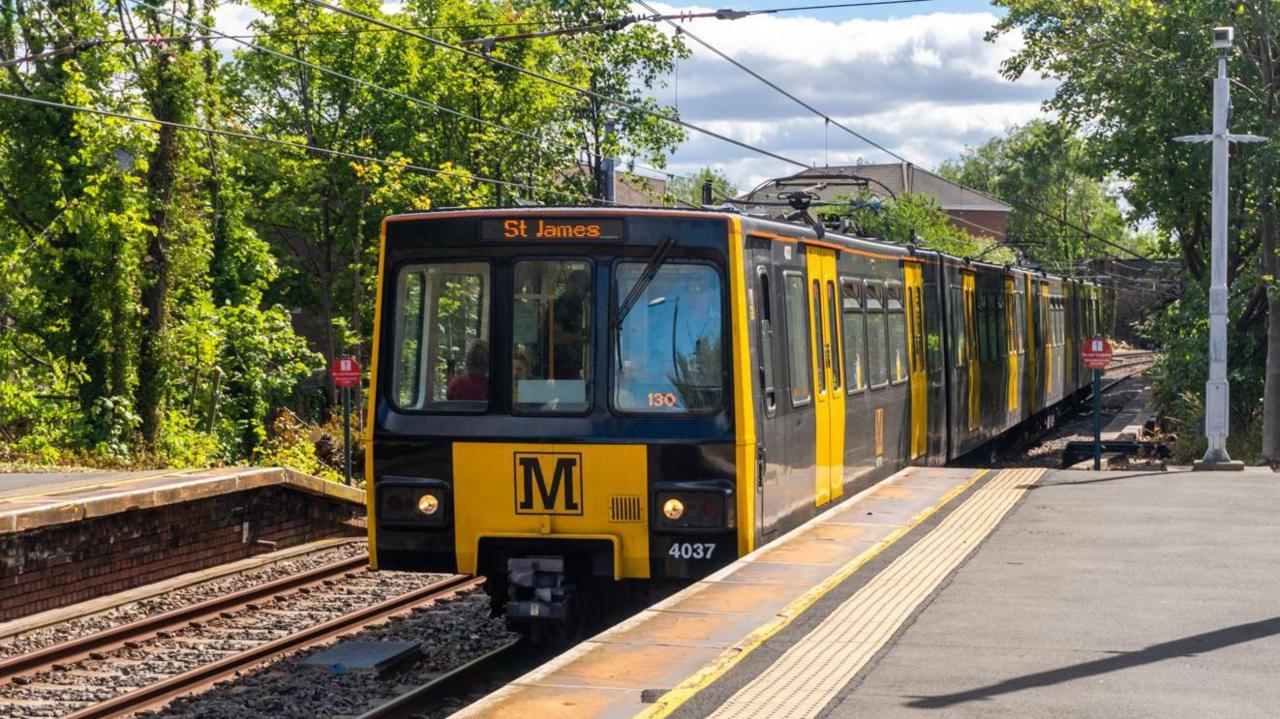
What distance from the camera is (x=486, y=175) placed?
1612 inches

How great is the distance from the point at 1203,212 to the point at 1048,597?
84.3 ft

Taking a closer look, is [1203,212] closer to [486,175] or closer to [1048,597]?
[486,175]

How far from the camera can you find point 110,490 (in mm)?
15398

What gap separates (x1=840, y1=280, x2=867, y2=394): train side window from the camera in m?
13.7

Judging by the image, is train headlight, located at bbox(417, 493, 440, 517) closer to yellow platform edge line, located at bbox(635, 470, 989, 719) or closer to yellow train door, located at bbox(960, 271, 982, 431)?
yellow platform edge line, located at bbox(635, 470, 989, 719)

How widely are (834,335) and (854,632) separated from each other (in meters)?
5.65

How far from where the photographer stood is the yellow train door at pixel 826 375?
12.4m

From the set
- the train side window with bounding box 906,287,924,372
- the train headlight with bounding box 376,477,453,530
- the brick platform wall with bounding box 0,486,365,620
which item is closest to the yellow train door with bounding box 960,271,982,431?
the train side window with bounding box 906,287,924,372

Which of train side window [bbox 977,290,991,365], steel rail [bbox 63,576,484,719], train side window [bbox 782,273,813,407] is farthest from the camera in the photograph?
train side window [bbox 977,290,991,365]

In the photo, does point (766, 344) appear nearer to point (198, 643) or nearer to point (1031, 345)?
point (198, 643)

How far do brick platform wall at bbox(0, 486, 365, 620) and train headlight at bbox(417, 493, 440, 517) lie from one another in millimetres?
4980

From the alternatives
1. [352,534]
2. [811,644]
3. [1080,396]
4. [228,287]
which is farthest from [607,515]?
[1080,396]

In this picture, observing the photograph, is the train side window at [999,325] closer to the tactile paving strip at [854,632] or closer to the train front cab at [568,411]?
the tactile paving strip at [854,632]

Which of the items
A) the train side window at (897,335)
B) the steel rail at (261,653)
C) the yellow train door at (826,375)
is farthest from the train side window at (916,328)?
the steel rail at (261,653)
